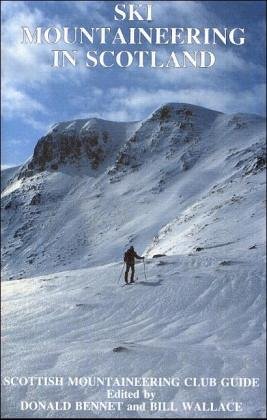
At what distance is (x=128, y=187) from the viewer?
82438 mm

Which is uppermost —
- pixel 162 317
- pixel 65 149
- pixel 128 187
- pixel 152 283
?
pixel 65 149

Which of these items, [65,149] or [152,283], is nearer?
[152,283]

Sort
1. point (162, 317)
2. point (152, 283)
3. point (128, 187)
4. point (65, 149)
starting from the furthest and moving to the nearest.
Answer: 1. point (65, 149)
2. point (128, 187)
3. point (152, 283)
4. point (162, 317)

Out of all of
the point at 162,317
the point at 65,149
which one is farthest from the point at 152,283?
the point at 65,149

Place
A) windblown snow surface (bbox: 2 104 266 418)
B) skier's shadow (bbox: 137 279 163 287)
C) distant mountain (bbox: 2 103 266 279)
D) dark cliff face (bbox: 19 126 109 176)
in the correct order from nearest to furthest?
1. windblown snow surface (bbox: 2 104 266 418)
2. skier's shadow (bbox: 137 279 163 287)
3. distant mountain (bbox: 2 103 266 279)
4. dark cliff face (bbox: 19 126 109 176)

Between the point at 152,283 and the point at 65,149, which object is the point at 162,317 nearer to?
the point at 152,283

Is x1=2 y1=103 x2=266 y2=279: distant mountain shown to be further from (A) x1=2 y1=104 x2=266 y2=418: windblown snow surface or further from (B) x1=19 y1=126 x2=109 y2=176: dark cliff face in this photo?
(A) x1=2 y1=104 x2=266 y2=418: windblown snow surface

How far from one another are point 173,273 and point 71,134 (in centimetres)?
9141

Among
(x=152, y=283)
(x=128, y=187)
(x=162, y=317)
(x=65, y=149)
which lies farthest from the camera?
(x=65, y=149)

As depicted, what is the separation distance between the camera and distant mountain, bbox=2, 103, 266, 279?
51.4 meters

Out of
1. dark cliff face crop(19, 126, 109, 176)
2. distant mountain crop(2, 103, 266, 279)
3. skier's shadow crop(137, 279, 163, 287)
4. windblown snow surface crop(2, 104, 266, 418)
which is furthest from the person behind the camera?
dark cliff face crop(19, 126, 109, 176)

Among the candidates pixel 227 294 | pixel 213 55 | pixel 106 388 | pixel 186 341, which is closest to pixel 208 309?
pixel 227 294

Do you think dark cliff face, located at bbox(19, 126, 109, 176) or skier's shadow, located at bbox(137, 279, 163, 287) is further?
dark cliff face, located at bbox(19, 126, 109, 176)

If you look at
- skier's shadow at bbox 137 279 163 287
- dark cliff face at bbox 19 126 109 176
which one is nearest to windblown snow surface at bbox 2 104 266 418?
skier's shadow at bbox 137 279 163 287
